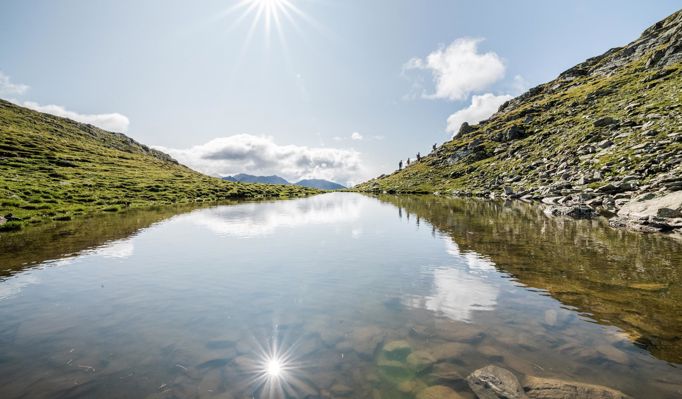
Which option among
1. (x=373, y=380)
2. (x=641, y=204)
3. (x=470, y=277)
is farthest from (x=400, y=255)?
(x=641, y=204)

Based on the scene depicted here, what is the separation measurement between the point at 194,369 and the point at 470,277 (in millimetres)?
15652

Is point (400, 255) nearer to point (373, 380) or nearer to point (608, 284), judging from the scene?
point (608, 284)

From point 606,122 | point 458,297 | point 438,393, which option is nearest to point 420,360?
point 438,393

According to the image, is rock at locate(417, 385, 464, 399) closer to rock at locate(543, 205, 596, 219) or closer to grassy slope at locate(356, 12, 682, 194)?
rock at locate(543, 205, 596, 219)

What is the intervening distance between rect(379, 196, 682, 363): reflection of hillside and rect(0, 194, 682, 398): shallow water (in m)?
0.12

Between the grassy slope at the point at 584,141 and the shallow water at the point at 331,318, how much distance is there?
48911mm

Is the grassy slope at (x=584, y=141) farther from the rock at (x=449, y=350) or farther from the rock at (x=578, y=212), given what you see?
the rock at (x=449, y=350)

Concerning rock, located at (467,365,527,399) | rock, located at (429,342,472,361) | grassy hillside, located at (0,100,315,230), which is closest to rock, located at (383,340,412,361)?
rock, located at (429,342,472,361)

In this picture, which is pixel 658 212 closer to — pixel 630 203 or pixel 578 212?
pixel 630 203

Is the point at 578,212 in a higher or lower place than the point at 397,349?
higher

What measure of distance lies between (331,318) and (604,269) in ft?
59.5

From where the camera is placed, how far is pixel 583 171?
2965 inches

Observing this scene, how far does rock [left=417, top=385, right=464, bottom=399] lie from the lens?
8453 mm

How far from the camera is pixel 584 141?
97.3 metres
